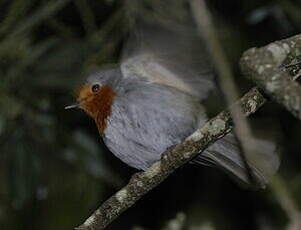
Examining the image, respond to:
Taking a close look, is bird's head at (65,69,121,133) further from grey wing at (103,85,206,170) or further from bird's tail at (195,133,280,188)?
bird's tail at (195,133,280,188)

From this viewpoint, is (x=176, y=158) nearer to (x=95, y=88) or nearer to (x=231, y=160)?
(x=231, y=160)

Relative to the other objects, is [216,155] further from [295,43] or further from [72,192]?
[295,43]

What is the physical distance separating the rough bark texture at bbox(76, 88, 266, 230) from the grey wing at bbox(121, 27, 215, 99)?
0.82 m

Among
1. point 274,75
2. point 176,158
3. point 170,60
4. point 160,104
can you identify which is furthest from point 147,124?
point 274,75

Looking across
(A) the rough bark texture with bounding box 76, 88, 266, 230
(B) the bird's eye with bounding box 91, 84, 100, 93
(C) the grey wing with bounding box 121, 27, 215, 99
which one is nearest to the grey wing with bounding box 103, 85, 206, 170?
(C) the grey wing with bounding box 121, 27, 215, 99

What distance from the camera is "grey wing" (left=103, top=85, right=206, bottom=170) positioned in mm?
3963

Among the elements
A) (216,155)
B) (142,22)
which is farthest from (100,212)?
(142,22)

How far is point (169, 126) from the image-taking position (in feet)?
13.1

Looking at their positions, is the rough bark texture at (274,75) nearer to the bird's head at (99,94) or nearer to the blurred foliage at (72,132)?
the bird's head at (99,94)

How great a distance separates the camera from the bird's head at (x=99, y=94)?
13.5 feet

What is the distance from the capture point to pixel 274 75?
6.54 ft

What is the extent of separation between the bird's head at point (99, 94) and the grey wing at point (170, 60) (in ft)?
0.34

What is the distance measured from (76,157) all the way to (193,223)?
0.99 meters

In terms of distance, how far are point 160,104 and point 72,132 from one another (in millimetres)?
1294
